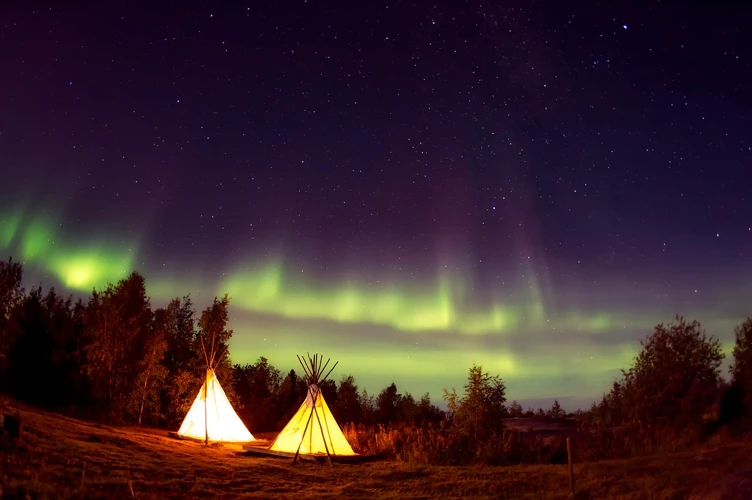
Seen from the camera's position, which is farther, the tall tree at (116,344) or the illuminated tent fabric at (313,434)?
the tall tree at (116,344)

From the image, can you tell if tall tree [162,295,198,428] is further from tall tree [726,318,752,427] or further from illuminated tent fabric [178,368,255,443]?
tall tree [726,318,752,427]

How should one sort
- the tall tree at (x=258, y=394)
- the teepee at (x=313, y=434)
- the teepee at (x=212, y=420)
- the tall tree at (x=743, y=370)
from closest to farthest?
the tall tree at (x=743, y=370) < the teepee at (x=313, y=434) < the teepee at (x=212, y=420) < the tall tree at (x=258, y=394)

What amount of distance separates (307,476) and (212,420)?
8.20 meters

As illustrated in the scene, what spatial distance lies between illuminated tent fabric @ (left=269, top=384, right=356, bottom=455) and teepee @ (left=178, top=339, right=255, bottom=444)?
3499 millimetres

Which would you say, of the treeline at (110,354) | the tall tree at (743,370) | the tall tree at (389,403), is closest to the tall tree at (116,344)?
the treeline at (110,354)

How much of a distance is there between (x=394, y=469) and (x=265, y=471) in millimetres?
2952

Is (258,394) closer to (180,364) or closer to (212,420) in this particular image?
(180,364)

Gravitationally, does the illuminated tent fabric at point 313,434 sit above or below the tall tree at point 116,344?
below

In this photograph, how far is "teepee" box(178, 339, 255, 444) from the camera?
20.3m

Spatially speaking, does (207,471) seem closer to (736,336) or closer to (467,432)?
(467,432)

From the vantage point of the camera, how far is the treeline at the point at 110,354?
76.0 feet

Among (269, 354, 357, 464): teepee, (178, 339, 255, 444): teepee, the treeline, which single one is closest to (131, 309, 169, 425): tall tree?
the treeline

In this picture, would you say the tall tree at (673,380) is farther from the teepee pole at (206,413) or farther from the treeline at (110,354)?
the teepee pole at (206,413)

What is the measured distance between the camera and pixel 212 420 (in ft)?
67.4
